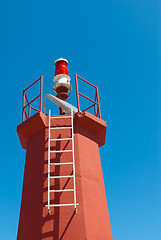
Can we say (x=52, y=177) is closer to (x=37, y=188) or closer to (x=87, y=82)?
(x=37, y=188)

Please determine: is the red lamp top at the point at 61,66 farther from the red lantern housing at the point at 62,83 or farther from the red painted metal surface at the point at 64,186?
the red painted metal surface at the point at 64,186

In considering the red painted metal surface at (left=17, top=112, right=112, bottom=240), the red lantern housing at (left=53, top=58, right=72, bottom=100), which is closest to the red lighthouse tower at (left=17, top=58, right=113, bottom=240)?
the red painted metal surface at (left=17, top=112, right=112, bottom=240)

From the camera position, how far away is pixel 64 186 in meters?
8.14

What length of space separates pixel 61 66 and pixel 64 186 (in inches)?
252

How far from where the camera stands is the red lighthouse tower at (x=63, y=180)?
763 cm

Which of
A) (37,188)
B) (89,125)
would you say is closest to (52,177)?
(37,188)

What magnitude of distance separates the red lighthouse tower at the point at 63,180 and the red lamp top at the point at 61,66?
2028 millimetres

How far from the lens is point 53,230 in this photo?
24.5ft

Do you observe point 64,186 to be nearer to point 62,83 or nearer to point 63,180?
point 63,180

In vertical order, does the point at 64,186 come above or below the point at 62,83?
below

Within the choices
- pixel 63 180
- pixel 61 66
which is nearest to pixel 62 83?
pixel 61 66

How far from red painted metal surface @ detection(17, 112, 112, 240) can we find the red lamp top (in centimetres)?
353

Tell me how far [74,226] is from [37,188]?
172cm

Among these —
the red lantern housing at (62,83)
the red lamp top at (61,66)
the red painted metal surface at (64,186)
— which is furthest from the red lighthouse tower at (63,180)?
the red lamp top at (61,66)
